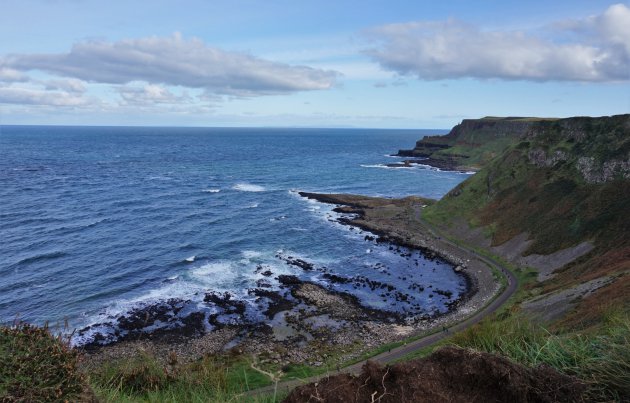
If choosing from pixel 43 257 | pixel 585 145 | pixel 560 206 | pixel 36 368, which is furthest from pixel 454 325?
pixel 43 257

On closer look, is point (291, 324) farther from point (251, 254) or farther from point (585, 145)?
point (585, 145)

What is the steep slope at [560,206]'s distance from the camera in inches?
1843

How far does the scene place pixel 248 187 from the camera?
11638 centimetres

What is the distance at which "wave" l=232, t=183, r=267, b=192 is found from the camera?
369 ft

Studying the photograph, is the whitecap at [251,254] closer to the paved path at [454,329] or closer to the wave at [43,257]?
the wave at [43,257]

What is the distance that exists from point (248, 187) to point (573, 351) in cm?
10982

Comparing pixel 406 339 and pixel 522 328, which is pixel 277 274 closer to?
pixel 406 339

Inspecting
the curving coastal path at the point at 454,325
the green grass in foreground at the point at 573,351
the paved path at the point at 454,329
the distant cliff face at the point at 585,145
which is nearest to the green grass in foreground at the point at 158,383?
the green grass in foreground at the point at 573,351

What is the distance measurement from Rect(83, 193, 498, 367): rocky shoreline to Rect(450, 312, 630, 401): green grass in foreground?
81.0 feet

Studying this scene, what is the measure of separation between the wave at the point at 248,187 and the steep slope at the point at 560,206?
150 feet

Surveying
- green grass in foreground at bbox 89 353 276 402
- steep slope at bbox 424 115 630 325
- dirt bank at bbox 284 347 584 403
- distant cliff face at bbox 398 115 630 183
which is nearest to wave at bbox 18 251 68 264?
green grass in foreground at bbox 89 353 276 402

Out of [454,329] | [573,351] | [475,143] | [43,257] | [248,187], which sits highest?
[475,143]

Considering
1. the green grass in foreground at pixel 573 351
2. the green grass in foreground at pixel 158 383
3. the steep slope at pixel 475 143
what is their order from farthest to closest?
the steep slope at pixel 475 143
the green grass in foreground at pixel 158 383
the green grass in foreground at pixel 573 351

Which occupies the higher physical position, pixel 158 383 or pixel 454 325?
pixel 158 383
